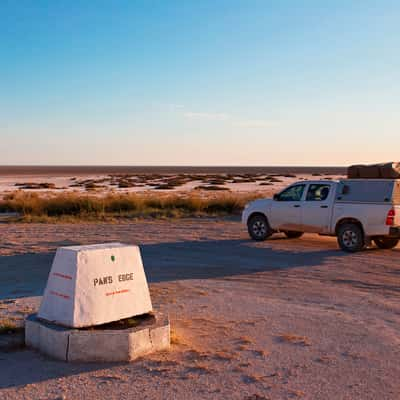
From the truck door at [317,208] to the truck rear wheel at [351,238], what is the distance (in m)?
0.54

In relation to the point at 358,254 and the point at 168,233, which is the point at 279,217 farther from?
the point at 168,233

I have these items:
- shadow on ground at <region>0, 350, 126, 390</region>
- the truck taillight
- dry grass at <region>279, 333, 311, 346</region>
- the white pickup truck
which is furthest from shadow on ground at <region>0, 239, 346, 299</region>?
dry grass at <region>279, 333, 311, 346</region>

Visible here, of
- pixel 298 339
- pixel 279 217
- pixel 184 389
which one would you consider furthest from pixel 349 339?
pixel 279 217

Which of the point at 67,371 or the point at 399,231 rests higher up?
the point at 399,231

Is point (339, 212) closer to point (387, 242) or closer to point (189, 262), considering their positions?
point (387, 242)

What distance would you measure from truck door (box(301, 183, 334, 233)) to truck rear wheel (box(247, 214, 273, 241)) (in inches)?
48.4

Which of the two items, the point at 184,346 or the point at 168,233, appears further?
the point at 168,233

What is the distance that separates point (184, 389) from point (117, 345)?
1.03 meters

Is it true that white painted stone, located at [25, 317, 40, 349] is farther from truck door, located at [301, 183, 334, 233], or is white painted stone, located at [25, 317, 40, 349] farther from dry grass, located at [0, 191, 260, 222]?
dry grass, located at [0, 191, 260, 222]

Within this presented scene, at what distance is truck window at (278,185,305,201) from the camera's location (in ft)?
52.1

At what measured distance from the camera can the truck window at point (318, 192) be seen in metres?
15.3

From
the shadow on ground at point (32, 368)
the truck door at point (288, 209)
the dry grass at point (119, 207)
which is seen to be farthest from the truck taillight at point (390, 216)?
the dry grass at point (119, 207)

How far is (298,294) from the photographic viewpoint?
9977 millimetres

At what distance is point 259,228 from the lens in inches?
655
